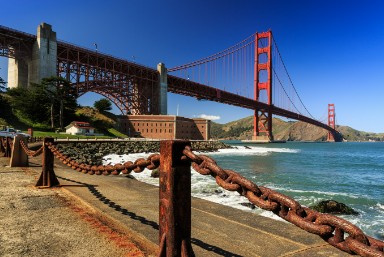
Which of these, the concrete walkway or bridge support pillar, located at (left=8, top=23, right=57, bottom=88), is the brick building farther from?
the concrete walkway

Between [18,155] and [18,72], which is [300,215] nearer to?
[18,155]

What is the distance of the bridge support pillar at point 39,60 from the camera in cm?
4597

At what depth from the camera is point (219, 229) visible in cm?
375

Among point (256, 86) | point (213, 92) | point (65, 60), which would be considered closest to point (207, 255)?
point (65, 60)

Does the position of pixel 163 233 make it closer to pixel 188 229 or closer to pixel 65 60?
pixel 188 229

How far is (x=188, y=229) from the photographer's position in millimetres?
1951

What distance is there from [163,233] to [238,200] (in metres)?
8.58

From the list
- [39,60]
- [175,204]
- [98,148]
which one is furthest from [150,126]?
[175,204]

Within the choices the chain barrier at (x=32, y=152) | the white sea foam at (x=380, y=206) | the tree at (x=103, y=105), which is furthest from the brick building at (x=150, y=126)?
the chain barrier at (x=32, y=152)

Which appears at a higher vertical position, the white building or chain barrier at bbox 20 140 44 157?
the white building

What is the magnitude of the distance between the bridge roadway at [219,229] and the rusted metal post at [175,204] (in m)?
1.09

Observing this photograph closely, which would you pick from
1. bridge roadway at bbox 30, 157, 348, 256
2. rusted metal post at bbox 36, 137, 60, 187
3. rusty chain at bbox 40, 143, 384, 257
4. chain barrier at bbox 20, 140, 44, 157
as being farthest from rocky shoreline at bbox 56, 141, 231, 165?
rusty chain at bbox 40, 143, 384, 257

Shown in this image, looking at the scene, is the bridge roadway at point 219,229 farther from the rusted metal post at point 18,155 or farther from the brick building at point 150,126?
the brick building at point 150,126

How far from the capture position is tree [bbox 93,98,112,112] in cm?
6694
